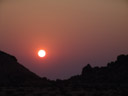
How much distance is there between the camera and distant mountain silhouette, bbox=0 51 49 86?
77613 mm

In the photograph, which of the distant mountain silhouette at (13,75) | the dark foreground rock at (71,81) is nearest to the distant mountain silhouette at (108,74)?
the dark foreground rock at (71,81)

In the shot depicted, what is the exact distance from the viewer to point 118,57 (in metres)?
110

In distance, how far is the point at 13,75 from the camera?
83375 millimetres

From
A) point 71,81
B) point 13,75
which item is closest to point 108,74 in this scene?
point 71,81

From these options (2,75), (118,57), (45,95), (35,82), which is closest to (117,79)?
(118,57)

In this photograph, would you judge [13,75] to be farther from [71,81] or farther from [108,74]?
[108,74]

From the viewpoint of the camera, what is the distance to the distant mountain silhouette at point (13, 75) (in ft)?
255

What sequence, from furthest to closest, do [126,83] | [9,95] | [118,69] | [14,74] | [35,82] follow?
[118,69] → [126,83] → [14,74] → [35,82] → [9,95]

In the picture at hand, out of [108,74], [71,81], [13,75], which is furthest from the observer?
[108,74]

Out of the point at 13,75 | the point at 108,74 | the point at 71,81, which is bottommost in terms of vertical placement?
the point at 71,81

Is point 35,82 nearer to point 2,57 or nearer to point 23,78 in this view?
point 23,78

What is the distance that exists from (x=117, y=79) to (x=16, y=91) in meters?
49.4

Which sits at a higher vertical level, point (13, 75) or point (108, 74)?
point (108, 74)

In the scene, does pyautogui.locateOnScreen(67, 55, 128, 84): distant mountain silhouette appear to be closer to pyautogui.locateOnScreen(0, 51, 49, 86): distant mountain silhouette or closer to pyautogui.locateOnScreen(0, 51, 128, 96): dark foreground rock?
pyautogui.locateOnScreen(0, 51, 128, 96): dark foreground rock
